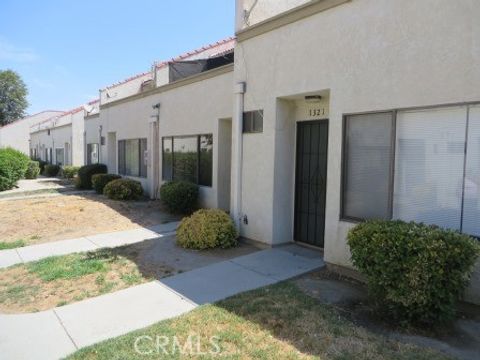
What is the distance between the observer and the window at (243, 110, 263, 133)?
26.2 feet

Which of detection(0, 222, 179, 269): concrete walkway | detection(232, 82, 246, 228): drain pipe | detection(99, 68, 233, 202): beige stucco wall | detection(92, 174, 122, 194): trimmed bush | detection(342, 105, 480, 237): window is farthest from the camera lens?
detection(92, 174, 122, 194): trimmed bush

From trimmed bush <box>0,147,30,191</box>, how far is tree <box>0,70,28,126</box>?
47834 mm

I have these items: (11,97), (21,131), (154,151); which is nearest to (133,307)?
(154,151)

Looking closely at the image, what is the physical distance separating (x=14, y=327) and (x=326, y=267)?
4.44m

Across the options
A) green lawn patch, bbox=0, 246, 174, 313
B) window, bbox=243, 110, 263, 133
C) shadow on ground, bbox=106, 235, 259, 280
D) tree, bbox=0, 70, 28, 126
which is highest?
tree, bbox=0, 70, 28, 126

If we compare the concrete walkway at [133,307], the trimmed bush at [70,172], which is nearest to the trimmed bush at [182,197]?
the concrete walkway at [133,307]

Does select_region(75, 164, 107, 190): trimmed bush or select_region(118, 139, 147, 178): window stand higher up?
select_region(118, 139, 147, 178): window

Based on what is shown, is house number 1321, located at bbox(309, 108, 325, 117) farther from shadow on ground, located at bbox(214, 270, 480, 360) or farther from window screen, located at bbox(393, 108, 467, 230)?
shadow on ground, located at bbox(214, 270, 480, 360)

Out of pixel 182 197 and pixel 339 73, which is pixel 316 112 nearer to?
pixel 339 73

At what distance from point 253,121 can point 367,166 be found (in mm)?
2876

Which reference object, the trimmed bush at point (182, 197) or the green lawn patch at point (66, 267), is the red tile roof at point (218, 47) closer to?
the trimmed bush at point (182, 197)

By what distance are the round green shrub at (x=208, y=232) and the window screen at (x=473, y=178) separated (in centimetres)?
434

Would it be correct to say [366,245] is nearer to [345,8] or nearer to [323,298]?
[323,298]

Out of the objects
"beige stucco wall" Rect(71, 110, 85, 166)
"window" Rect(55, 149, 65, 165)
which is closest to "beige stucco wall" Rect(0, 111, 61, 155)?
"window" Rect(55, 149, 65, 165)
